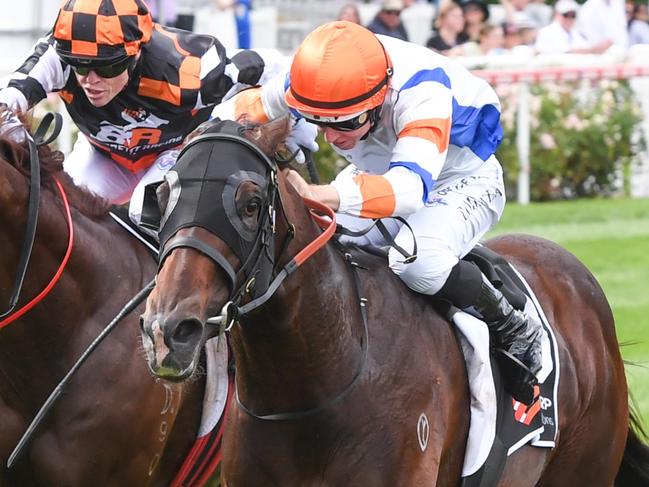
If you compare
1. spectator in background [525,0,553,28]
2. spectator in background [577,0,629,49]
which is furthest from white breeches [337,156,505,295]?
spectator in background [525,0,553,28]

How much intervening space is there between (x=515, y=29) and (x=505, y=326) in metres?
10.9

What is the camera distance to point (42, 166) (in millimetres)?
4664

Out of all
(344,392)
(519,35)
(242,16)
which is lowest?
(519,35)

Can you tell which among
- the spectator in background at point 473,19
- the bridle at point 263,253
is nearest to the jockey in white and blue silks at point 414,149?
the bridle at point 263,253

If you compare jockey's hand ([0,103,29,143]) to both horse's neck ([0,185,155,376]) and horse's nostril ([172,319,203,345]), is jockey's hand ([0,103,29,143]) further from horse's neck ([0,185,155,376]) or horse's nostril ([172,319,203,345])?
horse's nostril ([172,319,203,345])

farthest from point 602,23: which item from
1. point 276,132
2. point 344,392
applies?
point 276,132

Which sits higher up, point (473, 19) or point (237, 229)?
point (237, 229)

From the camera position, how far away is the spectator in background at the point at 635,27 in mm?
16125

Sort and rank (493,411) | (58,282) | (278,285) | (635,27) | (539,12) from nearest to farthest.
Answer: (278,285) → (493,411) → (58,282) → (635,27) → (539,12)

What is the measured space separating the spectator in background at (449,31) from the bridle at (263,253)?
415 inches

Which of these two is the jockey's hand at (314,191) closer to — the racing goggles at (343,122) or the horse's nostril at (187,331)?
the racing goggles at (343,122)

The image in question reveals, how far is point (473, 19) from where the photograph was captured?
14.7 meters

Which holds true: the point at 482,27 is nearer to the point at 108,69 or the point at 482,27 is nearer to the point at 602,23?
the point at 602,23

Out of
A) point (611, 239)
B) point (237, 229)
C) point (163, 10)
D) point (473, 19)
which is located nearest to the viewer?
point (237, 229)
